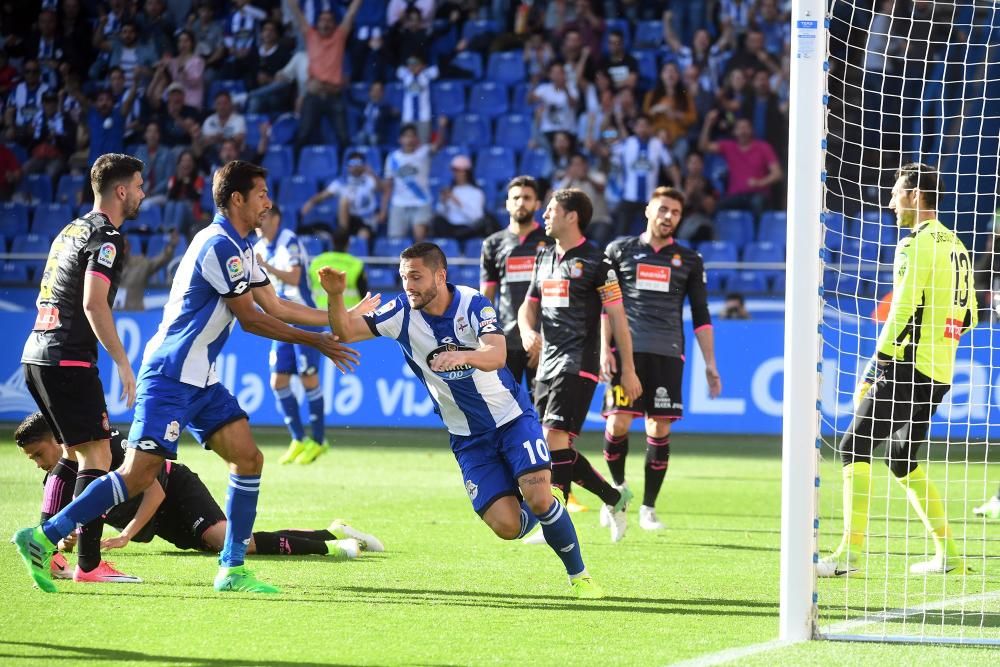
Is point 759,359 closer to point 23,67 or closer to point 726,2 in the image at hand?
point 726,2

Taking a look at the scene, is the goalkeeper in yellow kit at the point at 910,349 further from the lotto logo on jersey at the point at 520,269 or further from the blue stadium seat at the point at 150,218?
the blue stadium seat at the point at 150,218

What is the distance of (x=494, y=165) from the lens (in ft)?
64.6

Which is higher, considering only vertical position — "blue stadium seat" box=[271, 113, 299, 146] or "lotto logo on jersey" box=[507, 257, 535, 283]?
"blue stadium seat" box=[271, 113, 299, 146]

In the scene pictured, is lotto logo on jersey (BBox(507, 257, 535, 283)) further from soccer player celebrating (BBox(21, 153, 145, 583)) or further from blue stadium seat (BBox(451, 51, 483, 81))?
blue stadium seat (BBox(451, 51, 483, 81))

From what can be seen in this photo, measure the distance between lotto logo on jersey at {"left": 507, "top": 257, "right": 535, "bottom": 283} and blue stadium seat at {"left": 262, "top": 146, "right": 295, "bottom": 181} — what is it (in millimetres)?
11223

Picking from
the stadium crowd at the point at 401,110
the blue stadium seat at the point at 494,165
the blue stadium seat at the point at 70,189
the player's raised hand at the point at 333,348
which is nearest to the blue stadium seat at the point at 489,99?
the stadium crowd at the point at 401,110

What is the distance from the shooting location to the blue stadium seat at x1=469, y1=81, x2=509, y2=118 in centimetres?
2045

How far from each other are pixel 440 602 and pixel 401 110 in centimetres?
1512

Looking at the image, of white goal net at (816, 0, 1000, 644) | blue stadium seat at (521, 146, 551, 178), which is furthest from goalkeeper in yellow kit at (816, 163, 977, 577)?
blue stadium seat at (521, 146, 551, 178)

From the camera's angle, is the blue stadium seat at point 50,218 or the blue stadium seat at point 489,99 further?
the blue stadium seat at point 489,99

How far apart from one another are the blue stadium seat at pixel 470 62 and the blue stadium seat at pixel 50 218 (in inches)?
253

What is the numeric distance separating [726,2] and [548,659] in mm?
17148

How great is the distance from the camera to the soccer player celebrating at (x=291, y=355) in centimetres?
1256

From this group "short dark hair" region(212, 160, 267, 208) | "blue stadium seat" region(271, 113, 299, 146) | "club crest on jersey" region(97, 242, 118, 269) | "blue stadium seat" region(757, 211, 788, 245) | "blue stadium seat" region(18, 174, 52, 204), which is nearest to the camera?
"short dark hair" region(212, 160, 267, 208)
